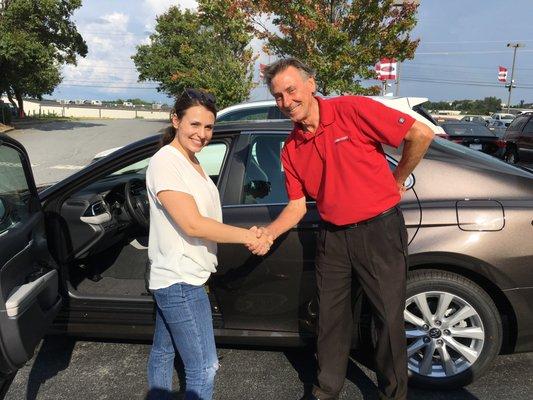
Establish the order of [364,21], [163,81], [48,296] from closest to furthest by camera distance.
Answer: [48,296]
[364,21]
[163,81]

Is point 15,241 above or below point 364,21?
below

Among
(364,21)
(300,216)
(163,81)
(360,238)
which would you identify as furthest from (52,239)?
(163,81)

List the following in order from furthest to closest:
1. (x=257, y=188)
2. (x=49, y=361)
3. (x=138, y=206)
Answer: (x=138, y=206) < (x=49, y=361) < (x=257, y=188)

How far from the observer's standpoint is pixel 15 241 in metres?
2.26

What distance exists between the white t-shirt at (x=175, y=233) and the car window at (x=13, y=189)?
79 cm

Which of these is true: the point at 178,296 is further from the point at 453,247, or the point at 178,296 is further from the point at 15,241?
the point at 453,247

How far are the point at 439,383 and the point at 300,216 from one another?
1.26 m

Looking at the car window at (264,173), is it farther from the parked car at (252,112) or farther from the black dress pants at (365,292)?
the parked car at (252,112)

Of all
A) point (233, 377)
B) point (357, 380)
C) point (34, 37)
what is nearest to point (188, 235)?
point (233, 377)

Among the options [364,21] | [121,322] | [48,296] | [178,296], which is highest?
[364,21]

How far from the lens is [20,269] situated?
7.39 feet

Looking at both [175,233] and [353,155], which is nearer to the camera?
[175,233]

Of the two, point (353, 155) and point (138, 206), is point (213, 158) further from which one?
point (353, 155)

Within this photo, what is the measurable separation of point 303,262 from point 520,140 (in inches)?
432
